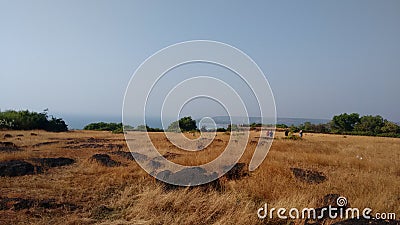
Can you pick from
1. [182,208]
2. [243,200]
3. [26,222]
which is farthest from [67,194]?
[243,200]

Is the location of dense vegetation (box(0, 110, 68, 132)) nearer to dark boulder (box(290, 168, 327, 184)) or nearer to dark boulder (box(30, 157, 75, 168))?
dark boulder (box(30, 157, 75, 168))

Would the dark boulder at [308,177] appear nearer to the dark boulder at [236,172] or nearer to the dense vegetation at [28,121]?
the dark boulder at [236,172]

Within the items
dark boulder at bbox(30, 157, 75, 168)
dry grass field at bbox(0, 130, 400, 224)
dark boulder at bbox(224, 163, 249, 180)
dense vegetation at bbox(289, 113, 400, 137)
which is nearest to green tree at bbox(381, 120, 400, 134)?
dense vegetation at bbox(289, 113, 400, 137)

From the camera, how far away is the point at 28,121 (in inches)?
1526

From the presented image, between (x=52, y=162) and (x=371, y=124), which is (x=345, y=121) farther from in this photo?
(x=52, y=162)

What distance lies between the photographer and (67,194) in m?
6.92

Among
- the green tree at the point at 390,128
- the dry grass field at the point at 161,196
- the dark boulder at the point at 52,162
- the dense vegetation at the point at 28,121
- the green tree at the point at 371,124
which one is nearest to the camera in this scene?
the dry grass field at the point at 161,196

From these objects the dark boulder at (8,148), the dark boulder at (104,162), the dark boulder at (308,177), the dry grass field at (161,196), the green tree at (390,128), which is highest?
the green tree at (390,128)

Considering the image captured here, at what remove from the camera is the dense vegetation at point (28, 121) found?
36.5 metres

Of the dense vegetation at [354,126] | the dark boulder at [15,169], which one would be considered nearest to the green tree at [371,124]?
the dense vegetation at [354,126]

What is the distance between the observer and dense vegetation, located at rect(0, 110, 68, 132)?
36.5 meters

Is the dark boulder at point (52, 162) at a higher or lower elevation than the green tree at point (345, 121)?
lower

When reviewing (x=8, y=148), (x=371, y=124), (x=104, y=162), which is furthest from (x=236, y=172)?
(x=371, y=124)

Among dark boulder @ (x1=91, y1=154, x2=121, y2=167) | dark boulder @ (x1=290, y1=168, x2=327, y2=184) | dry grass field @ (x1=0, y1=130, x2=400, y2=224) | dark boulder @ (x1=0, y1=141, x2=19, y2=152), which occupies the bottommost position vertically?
dry grass field @ (x1=0, y1=130, x2=400, y2=224)
